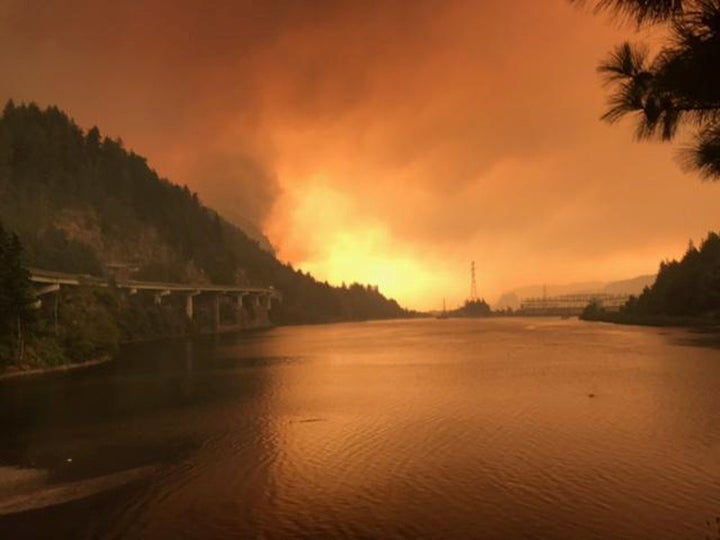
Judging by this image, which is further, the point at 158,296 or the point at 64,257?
the point at 158,296

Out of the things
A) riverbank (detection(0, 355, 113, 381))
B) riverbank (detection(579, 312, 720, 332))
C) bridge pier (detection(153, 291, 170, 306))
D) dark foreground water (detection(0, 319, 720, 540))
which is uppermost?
bridge pier (detection(153, 291, 170, 306))

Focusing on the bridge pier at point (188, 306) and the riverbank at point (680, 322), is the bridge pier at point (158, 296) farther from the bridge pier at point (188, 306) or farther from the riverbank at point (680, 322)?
the riverbank at point (680, 322)

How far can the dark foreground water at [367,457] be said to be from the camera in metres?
23.5

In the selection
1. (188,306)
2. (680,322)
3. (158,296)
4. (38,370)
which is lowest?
(38,370)

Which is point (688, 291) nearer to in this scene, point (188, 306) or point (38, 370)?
point (188, 306)

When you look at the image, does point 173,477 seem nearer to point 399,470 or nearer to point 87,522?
point 87,522

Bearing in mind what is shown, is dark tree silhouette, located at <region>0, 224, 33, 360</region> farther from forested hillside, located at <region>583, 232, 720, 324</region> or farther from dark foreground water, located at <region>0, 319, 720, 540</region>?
forested hillside, located at <region>583, 232, 720, 324</region>

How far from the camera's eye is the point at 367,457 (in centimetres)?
3334

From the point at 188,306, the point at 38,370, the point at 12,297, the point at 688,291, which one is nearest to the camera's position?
the point at 12,297

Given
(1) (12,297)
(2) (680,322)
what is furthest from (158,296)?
(2) (680,322)

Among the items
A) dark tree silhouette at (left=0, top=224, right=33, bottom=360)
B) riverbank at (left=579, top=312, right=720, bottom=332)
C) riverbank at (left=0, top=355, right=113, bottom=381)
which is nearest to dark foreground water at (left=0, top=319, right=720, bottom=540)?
riverbank at (left=0, top=355, right=113, bottom=381)

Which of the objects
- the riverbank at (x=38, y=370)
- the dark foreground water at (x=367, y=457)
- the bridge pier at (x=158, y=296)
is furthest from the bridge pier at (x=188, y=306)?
the dark foreground water at (x=367, y=457)

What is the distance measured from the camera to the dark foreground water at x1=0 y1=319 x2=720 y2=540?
77.0 feet

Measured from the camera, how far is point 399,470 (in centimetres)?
3052
